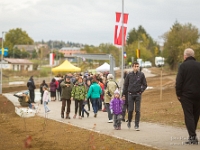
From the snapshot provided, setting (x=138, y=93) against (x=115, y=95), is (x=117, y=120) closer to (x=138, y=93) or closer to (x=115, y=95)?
(x=115, y=95)

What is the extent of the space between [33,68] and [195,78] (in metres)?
117

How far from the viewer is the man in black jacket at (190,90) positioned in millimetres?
10781

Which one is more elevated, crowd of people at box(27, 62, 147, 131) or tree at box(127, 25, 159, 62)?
tree at box(127, 25, 159, 62)

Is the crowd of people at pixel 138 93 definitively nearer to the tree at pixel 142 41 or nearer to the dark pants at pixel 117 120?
the dark pants at pixel 117 120

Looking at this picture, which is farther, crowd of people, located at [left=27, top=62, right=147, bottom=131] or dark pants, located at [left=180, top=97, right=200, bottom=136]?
crowd of people, located at [left=27, top=62, right=147, bottom=131]

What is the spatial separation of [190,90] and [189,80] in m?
0.23

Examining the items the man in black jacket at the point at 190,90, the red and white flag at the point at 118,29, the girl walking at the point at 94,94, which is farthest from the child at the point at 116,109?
the red and white flag at the point at 118,29

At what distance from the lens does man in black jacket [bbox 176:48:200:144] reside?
10781 mm

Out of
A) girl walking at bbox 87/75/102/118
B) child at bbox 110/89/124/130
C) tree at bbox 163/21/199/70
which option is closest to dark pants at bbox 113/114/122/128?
child at bbox 110/89/124/130

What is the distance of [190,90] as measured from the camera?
10805 mm

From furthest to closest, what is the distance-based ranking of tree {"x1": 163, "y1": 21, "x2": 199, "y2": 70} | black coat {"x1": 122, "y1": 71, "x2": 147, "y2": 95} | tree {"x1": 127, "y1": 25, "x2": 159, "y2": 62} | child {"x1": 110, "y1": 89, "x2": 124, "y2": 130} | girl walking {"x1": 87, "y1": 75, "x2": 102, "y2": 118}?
tree {"x1": 127, "y1": 25, "x2": 159, "y2": 62}
tree {"x1": 163, "y1": 21, "x2": 199, "y2": 70}
girl walking {"x1": 87, "y1": 75, "x2": 102, "y2": 118}
child {"x1": 110, "y1": 89, "x2": 124, "y2": 130}
black coat {"x1": 122, "y1": 71, "x2": 147, "y2": 95}

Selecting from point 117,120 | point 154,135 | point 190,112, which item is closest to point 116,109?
point 117,120

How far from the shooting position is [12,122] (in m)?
18.9

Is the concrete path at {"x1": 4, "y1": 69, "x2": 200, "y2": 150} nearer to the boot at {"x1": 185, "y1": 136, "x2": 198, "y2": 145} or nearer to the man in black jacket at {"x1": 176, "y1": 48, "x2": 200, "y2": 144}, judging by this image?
the boot at {"x1": 185, "y1": 136, "x2": 198, "y2": 145}
